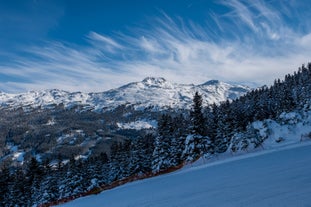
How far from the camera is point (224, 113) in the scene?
164 feet

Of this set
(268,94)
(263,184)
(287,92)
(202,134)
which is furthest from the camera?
(268,94)

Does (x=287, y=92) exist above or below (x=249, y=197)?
above

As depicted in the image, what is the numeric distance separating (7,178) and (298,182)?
68527 mm

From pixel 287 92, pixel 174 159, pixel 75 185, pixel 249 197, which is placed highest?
pixel 287 92

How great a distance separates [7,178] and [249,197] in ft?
222

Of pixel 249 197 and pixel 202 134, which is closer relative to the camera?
pixel 249 197

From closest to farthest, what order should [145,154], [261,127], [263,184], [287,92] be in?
1. [263,184]
2. [261,127]
3. [145,154]
4. [287,92]

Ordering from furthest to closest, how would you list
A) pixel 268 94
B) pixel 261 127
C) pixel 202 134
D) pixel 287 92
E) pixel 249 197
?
pixel 268 94, pixel 287 92, pixel 202 134, pixel 261 127, pixel 249 197

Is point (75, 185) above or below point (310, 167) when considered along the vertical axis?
below

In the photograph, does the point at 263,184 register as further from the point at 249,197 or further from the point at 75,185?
the point at 75,185

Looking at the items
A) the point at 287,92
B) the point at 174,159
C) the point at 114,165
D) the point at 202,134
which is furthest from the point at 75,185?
the point at 287,92

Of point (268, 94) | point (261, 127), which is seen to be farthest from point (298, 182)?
point (268, 94)

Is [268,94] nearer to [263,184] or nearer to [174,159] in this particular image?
[174,159]

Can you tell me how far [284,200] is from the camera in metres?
6.47
